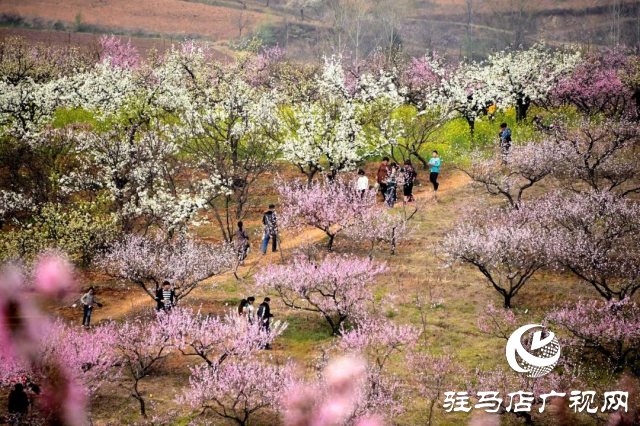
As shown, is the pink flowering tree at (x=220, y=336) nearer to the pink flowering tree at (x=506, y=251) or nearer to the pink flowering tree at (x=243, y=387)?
the pink flowering tree at (x=243, y=387)

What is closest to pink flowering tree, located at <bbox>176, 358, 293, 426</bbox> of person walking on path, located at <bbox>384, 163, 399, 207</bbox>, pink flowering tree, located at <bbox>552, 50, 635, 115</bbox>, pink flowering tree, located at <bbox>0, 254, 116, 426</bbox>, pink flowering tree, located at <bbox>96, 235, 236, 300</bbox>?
pink flowering tree, located at <bbox>0, 254, 116, 426</bbox>

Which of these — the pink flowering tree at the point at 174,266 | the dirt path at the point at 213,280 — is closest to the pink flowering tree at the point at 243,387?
the pink flowering tree at the point at 174,266

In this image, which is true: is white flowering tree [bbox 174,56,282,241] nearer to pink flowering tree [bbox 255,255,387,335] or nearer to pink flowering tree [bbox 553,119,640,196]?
pink flowering tree [bbox 255,255,387,335]

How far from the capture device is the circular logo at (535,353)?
18.6 metres

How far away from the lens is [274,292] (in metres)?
25.8

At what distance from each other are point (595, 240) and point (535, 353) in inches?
209

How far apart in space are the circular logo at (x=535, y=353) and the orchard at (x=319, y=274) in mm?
440

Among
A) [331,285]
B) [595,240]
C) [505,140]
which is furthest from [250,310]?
[505,140]

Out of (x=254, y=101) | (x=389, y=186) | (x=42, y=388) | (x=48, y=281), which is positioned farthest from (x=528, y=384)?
(x=254, y=101)

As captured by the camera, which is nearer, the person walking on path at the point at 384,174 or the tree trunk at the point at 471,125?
the person walking on path at the point at 384,174

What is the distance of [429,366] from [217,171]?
16462 millimetres

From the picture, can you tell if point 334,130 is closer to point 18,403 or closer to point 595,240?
point 595,240

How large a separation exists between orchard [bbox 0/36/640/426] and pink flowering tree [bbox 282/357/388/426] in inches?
2.8

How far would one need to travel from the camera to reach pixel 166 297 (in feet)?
72.8
